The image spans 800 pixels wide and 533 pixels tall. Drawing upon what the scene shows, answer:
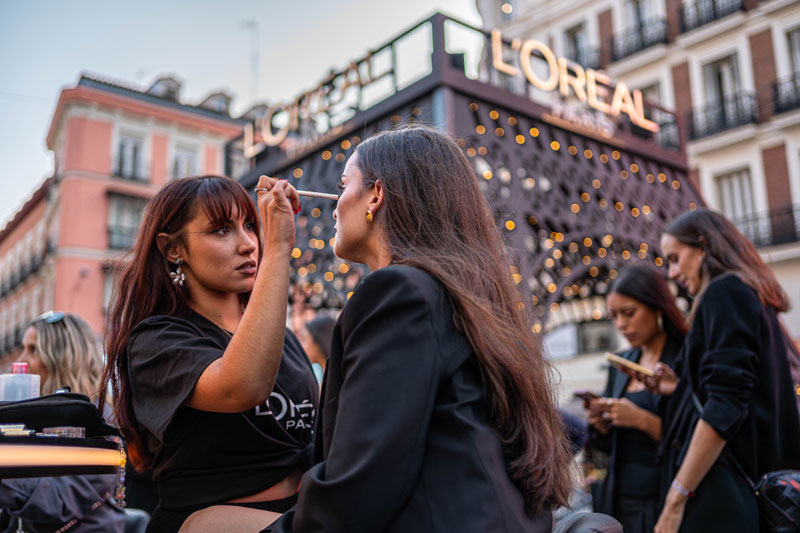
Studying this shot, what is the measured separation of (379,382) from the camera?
1314 millimetres

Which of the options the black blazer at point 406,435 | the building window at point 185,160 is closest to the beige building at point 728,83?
the black blazer at point 406,435

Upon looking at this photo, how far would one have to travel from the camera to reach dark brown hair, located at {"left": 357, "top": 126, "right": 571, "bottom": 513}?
1.45m

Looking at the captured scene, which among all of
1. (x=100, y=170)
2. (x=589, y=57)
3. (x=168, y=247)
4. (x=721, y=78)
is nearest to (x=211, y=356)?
(x=168, y=247)

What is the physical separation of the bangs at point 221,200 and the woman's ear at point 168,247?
0.14m

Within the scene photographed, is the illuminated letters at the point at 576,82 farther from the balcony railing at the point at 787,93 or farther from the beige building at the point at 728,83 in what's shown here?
the balcony railing at the point at 787,93

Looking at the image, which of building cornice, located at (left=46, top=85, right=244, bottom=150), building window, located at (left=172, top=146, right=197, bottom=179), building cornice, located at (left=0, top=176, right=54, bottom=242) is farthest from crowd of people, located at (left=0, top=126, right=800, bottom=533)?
building cornice, located at (left=0, top=176, right=54, bottom=242)

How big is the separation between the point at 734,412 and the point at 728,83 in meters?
19.0

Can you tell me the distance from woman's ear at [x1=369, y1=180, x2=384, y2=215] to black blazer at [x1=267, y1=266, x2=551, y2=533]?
0.95 ft

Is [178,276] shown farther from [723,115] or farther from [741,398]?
[723,115]

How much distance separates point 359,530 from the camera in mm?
1267

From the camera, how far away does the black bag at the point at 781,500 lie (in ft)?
7.98

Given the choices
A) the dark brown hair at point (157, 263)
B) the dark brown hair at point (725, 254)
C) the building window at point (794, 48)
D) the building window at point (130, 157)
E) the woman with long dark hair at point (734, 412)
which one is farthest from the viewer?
the building window at point (130, 157)

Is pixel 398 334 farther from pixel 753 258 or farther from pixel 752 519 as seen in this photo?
pixel 753 258

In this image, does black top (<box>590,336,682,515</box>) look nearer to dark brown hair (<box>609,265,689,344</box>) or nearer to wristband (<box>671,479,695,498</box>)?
dark brown hair (<box>609,265,689,344</box>)
